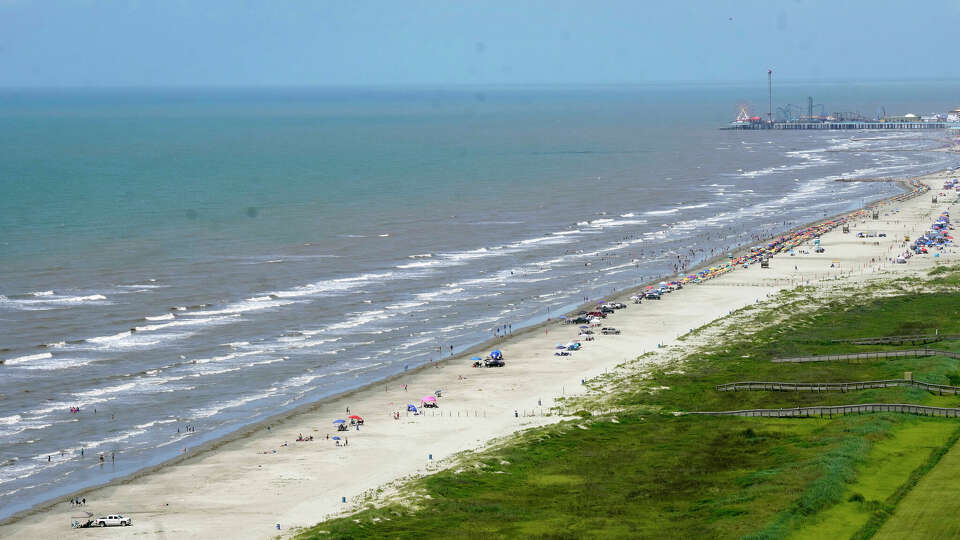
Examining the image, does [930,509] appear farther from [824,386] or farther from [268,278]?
[268,278]

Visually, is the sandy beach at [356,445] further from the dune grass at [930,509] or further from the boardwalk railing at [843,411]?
the dune grass at [930,509]

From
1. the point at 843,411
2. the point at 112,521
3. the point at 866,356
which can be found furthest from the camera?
the point at 866,356

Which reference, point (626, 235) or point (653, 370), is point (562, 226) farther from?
point (653, 370)

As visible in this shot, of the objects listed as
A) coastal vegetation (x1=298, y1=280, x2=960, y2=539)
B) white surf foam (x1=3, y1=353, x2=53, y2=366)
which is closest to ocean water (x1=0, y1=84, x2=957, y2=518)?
white surf foam (x1=3, y1=353, x2=53, y2=366)

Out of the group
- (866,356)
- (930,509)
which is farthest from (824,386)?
(930,509)

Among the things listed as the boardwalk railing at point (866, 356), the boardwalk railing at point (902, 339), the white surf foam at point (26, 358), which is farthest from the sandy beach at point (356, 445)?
the white surf foam at point (26, 358)

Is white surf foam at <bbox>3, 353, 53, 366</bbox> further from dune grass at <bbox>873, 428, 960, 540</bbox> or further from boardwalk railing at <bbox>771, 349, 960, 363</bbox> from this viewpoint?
dune grass at <bbox>873, 428, 960, 540</bbox>

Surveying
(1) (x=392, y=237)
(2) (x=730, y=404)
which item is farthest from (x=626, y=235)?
(2) (x=730, y=404)
